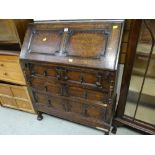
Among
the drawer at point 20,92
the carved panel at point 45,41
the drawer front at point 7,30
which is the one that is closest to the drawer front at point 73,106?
the drawer at point 20,92

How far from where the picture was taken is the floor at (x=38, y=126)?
1.81 meters

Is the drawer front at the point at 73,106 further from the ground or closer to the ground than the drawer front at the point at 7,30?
closer to the ground

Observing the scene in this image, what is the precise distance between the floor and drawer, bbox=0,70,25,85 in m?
0.51

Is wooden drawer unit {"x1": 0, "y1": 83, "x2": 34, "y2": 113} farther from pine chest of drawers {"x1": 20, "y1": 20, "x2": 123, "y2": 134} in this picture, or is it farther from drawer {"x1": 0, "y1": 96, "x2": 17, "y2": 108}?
A: pine chest of drawers {"x1": 20, "y1": 20, "x2": 123, "y2": 134}

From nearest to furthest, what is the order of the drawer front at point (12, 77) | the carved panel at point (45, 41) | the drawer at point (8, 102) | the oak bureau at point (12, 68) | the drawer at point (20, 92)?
the carved panel at point (45, 41) → the oak bureau at point (12, 68) → the drawer front at point (12, 77) → the drawer at point (20, 92) → the drawer at point (8, 102)

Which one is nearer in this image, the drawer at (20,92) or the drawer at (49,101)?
the drawer at (49,101)

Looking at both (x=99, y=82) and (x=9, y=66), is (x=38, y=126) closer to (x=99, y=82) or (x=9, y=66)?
A: (x=9, y=66)

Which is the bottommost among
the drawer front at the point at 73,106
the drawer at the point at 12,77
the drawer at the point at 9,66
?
the drawer front at the point at 73,106

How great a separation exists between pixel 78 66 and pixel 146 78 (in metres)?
0.56

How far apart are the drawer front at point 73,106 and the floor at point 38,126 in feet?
0.81

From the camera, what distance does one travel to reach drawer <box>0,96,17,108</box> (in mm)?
2016

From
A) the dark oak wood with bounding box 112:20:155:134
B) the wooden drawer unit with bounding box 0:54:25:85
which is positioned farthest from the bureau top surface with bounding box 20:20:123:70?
the wooden drawer unit with bounding box 0:54:25:85

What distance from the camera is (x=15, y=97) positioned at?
194 cm

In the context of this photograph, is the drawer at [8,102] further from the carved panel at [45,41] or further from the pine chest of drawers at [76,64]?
the carved panel at [45,41]
